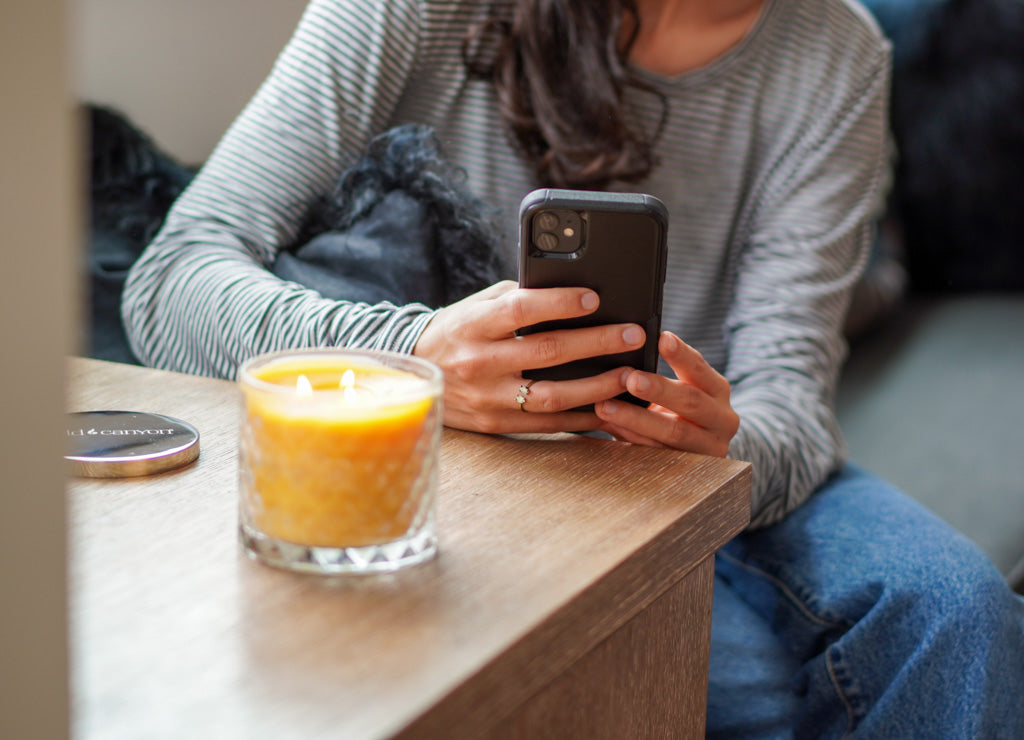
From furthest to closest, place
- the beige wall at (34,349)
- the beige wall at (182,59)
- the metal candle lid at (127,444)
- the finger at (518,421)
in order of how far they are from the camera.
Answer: the beige wall at (182,59) < the finger at (518,421) < the metal candle lid at (127,444) < the beige wall at (34,349)

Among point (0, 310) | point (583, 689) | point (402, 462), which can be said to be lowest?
point (583, 689)

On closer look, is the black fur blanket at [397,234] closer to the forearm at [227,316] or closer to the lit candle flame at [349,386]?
the forearm at [227,316]

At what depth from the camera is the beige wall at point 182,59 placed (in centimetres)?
115

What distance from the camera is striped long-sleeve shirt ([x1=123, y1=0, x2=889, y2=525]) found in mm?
814

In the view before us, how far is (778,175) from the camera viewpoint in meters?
1.12

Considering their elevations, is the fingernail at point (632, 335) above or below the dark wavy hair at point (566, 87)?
below

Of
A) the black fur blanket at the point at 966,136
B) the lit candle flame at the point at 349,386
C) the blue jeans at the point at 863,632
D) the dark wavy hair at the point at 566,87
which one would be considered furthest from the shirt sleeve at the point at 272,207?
the black fur blanket at the point at 966,136

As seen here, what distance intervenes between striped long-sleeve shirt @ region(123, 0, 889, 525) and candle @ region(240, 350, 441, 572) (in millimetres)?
266

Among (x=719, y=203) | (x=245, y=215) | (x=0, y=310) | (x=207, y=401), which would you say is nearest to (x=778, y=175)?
(x=719, y=203)

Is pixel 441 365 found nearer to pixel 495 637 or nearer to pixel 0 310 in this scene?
pixel 495 637

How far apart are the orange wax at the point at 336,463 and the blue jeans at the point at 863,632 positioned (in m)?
0.45

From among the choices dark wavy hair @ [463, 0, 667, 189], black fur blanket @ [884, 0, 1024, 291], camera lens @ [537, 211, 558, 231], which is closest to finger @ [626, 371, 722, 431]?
camera lens @ [537, 211, 558, 231]

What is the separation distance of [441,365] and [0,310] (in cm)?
44

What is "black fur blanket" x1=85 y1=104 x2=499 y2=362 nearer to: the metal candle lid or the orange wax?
the metal candle lid
